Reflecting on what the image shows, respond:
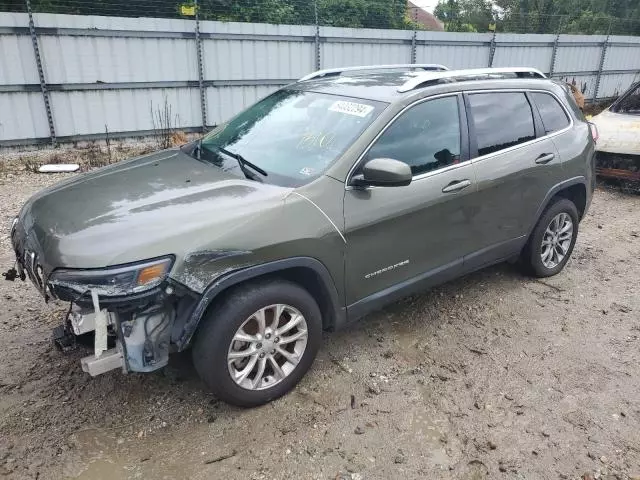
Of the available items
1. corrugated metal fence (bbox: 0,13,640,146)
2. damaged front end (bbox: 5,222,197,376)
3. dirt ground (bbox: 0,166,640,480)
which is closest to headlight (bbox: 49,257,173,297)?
damaged front end (bbox: 5,222,197,376)

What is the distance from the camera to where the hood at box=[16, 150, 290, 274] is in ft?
8.04

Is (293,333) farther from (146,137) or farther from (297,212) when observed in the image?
(146,137)

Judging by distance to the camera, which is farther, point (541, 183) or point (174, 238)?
point (541, 183)

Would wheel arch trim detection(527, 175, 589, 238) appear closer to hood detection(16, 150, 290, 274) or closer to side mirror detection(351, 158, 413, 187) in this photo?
Answer: side mirror detection(351, 158, 413, 187)

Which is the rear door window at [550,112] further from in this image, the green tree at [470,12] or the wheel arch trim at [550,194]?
the green tree at [470,12]

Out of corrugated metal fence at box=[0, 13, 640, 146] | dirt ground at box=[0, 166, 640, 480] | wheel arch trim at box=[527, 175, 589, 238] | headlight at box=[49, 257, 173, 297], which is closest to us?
headlight at box=[49, 257, 173, 297]

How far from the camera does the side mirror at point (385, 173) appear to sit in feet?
9.53

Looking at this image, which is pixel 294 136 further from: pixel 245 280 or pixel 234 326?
pixel 234 326

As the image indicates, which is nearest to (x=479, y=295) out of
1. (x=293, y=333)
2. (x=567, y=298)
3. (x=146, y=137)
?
(x=567, y=298)

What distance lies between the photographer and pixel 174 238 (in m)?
2.49

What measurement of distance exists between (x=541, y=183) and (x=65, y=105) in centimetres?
838

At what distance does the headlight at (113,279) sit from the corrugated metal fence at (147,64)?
7877mm

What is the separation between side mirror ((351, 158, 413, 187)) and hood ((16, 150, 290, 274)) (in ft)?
1.64

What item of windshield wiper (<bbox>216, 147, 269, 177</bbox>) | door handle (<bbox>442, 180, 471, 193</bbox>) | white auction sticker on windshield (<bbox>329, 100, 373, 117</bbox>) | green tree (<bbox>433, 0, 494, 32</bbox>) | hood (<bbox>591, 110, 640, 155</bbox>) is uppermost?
green tree (<bbox>433, 0, 494, 32</bbox>)
